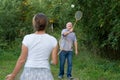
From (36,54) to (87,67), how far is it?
28.8 ft

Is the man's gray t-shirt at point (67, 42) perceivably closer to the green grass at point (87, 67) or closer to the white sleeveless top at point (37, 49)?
the green grass at point (87, 67)

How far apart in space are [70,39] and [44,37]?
237 inches

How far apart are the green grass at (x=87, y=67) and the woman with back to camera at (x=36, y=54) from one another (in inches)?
234

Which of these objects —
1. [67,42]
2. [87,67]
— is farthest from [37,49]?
[87,67]

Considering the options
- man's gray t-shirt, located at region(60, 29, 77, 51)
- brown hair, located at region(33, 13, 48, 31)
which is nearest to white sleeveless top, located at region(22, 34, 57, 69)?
brown hair, located at region(33, 13, 48, 31)

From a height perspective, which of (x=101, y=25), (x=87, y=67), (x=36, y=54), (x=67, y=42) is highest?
(x=101, y=25)

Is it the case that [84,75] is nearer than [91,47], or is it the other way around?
[84,75]

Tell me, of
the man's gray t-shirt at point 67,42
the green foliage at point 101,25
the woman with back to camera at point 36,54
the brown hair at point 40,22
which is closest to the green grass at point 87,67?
the green foliage at point 101,25

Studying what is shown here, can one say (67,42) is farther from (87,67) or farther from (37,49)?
(37,49)

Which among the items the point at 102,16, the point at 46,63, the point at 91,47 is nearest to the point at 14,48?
A: the point at 91,47

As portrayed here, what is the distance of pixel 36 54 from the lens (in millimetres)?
5551

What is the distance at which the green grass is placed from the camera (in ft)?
40.9

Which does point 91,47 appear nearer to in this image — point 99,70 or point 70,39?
point 99,70

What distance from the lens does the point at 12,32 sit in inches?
809
